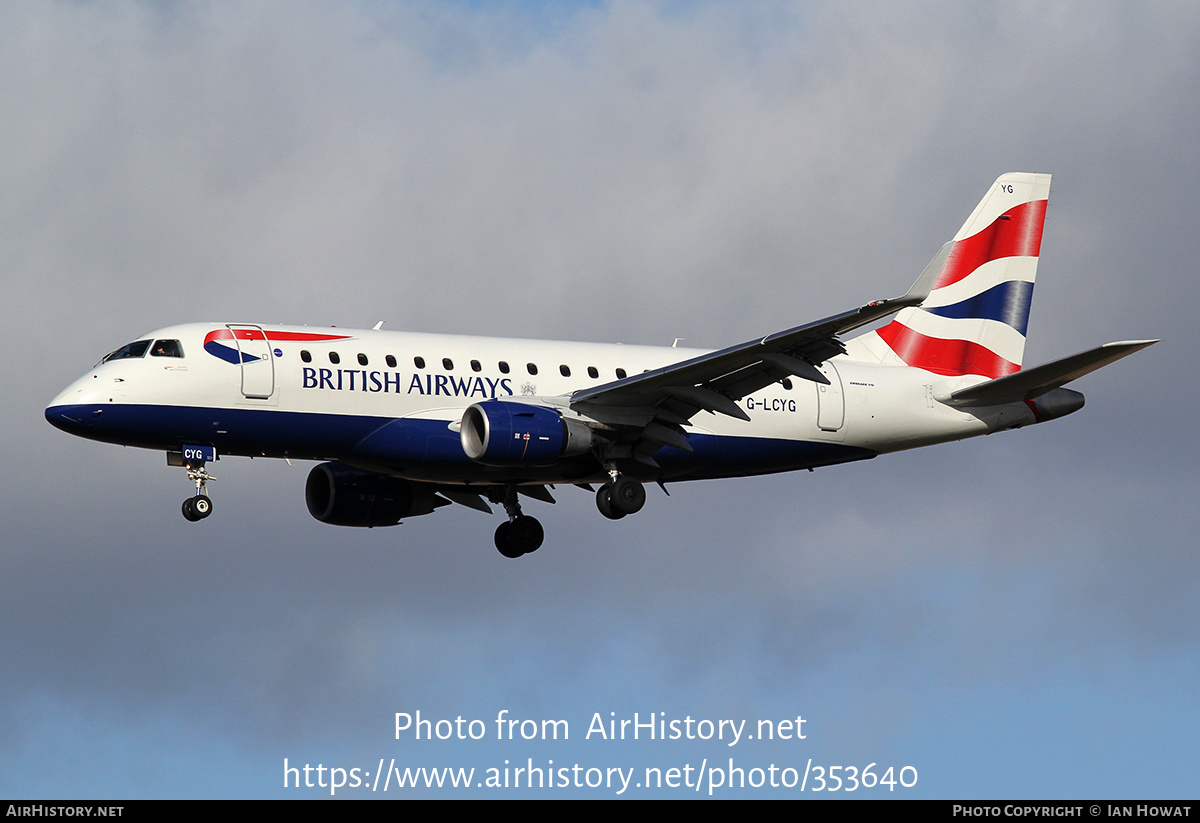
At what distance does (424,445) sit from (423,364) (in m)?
2.00

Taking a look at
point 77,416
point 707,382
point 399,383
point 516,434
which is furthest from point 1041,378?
point 77,416

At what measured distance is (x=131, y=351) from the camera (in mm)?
37562

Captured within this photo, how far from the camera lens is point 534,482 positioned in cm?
4147

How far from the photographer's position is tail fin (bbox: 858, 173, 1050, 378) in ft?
148

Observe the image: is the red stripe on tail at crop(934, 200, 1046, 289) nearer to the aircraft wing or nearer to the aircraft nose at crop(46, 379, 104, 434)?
the aircraft wing

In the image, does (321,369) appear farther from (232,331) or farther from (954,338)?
(954,338)

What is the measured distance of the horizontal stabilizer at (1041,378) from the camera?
35438mm

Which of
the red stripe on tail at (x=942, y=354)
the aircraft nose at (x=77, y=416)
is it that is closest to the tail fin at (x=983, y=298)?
the red stripe on tail at (x=942, y=354)

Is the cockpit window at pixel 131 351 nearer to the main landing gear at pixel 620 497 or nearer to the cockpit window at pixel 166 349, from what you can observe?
the cockpit window at pixel 166 349

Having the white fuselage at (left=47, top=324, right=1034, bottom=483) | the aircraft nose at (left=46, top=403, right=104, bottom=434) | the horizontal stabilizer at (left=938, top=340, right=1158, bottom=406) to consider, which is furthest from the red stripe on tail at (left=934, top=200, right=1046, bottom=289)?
the aircraft nose at (left=46, top=403, right=104, bottom=434)

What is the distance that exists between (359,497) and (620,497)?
7437 millimetres

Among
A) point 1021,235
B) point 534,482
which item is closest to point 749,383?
point 534,482

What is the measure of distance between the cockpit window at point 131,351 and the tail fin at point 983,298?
62.2 ft

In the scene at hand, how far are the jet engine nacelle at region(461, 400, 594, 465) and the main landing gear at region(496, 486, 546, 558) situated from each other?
5.95 meters
